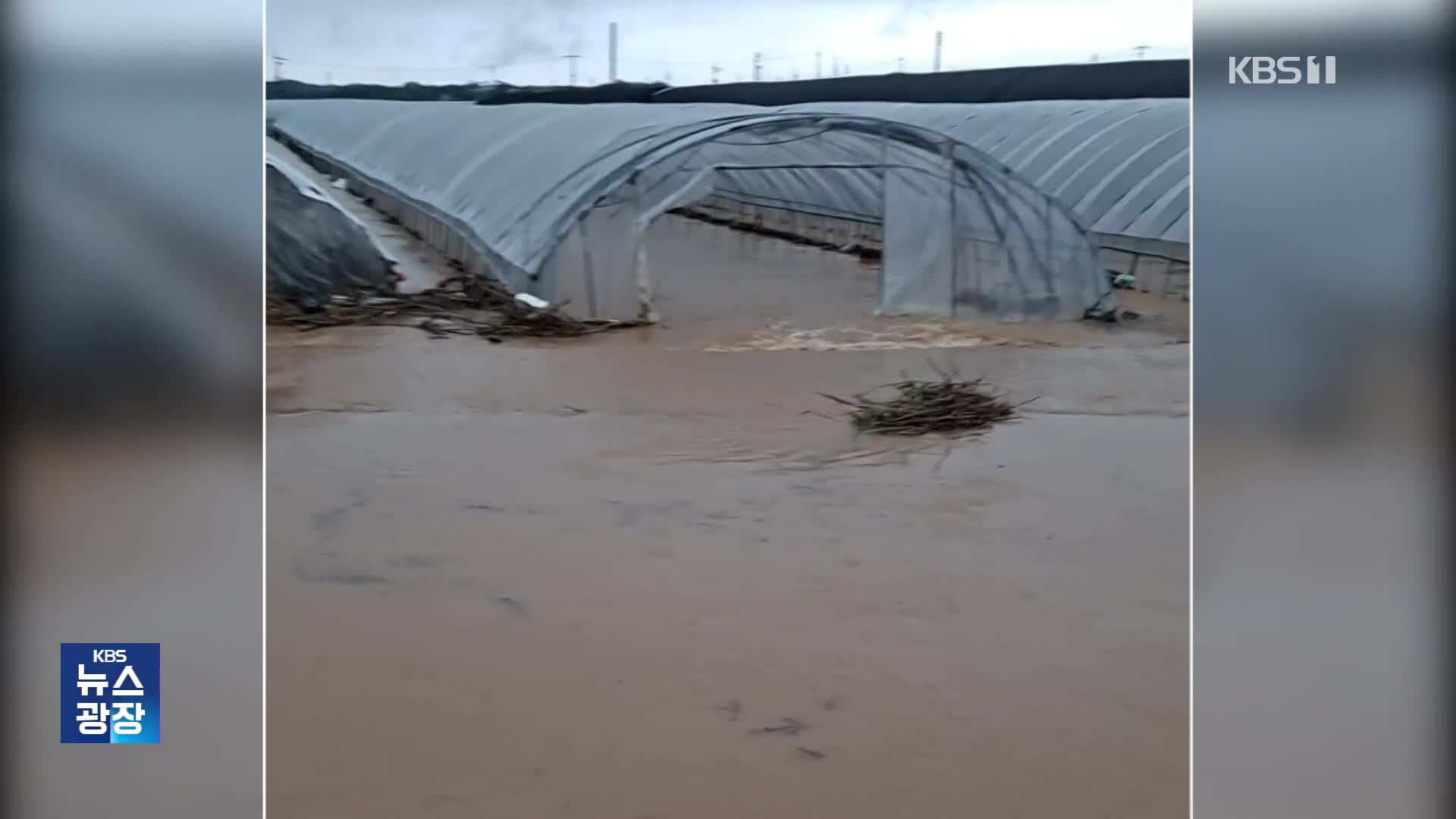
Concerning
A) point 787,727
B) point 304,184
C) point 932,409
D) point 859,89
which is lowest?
point 787,727

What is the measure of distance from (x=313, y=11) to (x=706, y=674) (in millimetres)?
2095

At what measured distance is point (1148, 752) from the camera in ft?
8.00

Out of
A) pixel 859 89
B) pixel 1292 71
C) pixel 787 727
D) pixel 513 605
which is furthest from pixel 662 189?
pixel 1292 71

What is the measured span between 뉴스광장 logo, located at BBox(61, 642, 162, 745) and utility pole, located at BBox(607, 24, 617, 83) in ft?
6.47

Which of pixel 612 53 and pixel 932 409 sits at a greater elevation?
pixel 612 53

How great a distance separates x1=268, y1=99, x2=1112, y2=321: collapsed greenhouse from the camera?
242cm

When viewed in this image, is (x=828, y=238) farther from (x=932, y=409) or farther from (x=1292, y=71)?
(x=1292, y=71)

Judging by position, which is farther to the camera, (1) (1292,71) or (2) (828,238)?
(2) (828,238)

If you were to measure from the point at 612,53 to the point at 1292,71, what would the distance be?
1818 mm

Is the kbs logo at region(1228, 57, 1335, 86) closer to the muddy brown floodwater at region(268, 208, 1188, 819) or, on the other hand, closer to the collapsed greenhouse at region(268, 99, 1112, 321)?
Result: the collapsed greenhouse at region(268, 99, 1112, 321)

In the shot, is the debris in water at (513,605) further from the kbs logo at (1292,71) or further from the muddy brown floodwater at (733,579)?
the kbs logo at (1292,71)

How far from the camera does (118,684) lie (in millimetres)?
2375

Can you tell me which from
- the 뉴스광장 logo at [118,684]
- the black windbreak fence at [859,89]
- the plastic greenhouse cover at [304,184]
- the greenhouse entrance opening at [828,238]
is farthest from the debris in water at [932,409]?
the 뉴스광장 logo at [118,684]

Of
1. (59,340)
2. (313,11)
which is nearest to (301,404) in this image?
(59,340)
